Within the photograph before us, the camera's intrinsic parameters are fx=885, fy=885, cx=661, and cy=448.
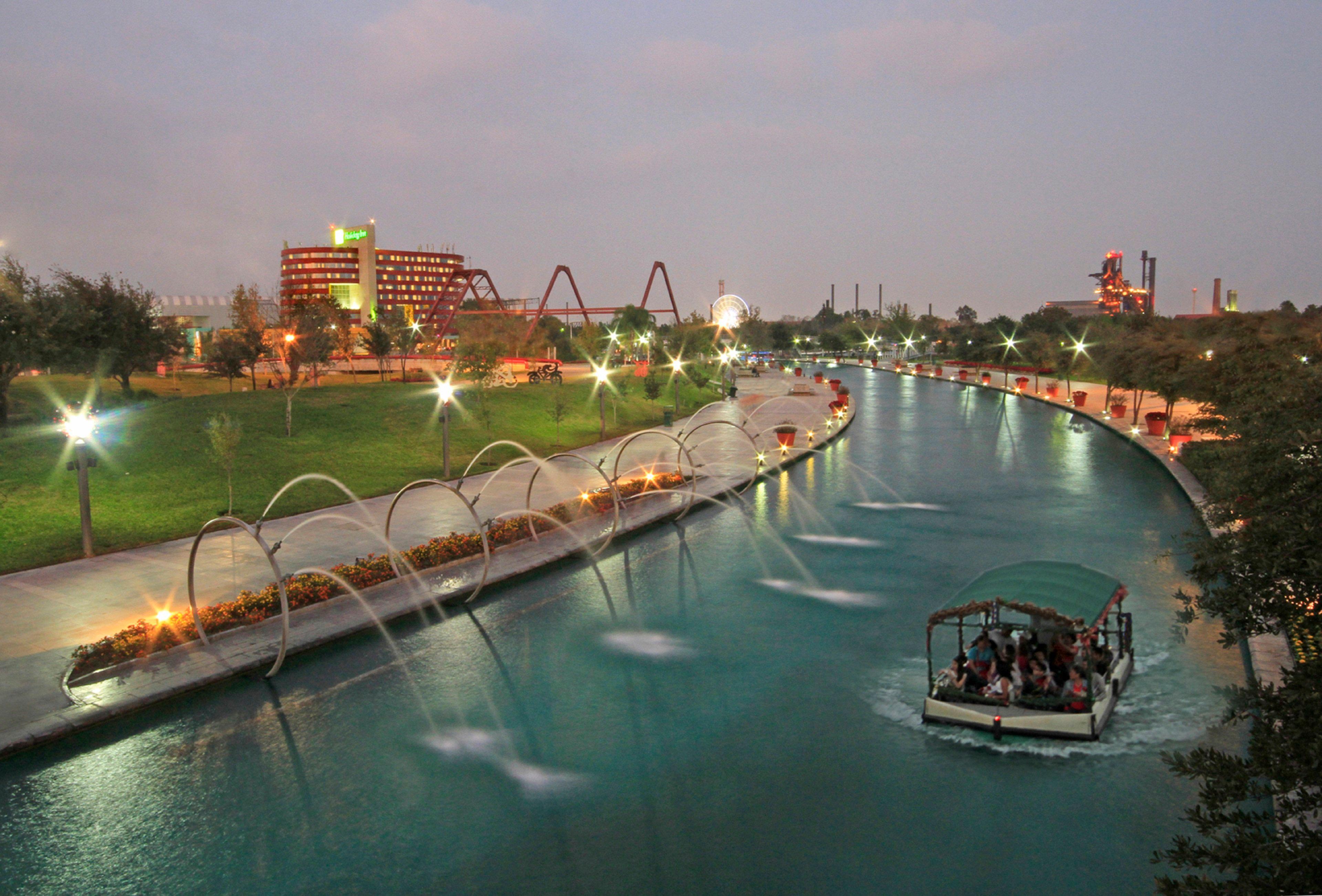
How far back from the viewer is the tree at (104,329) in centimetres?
3869

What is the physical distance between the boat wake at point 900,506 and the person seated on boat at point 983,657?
16.8 metres

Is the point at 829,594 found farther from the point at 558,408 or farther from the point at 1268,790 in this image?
the point at 558,408

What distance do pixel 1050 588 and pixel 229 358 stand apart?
47.2 meters

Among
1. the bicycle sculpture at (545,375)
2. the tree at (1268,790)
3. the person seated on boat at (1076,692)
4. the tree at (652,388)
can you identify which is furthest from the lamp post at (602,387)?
the tree at (1268,790)

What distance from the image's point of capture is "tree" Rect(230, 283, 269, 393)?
51.4 m

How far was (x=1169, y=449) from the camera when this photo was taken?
1617 inches

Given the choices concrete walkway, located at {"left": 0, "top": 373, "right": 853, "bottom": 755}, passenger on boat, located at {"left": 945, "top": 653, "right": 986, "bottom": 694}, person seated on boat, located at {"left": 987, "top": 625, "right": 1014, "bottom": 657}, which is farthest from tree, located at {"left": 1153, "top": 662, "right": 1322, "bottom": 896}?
concrete walkway, located at {"left": 0, "top": 373, "right": 853, "bottom": 755}

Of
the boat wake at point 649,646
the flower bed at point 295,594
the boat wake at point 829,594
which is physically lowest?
the boat wake at point 649,646

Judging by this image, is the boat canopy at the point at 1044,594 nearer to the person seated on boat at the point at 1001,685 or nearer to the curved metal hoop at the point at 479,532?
the person seated on boat at the point at 1001,685

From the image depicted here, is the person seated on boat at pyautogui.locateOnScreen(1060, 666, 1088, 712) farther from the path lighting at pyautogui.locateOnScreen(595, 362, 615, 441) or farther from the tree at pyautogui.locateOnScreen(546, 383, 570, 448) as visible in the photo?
the tree at pyautogui.locateOnScreen(546, 383, 570, 448)

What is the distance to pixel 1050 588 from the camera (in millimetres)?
14250

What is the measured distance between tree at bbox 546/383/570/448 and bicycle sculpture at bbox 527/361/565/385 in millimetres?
4119

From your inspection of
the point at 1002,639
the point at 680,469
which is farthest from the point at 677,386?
the point at 1002,639

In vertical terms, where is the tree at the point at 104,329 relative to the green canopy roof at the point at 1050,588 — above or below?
above
